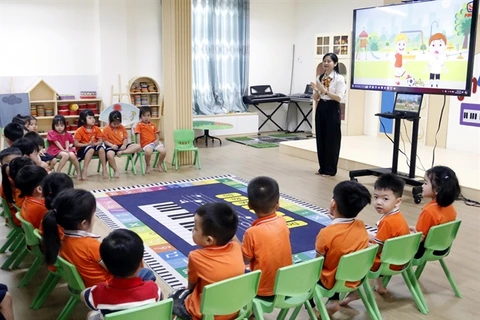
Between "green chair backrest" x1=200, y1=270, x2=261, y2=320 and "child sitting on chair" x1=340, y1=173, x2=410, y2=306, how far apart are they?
1.03 meters

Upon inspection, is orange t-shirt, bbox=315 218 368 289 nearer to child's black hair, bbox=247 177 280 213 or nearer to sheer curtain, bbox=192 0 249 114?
child's black hair, bbox=247 177 280 213

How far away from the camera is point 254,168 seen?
7.15 m

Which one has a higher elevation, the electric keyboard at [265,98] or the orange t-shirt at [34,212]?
the electric keyboard at [265,98]

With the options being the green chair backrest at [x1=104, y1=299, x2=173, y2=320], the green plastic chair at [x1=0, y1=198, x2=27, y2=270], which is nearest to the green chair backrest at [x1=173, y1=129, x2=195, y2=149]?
the green plastic chair at [x1=0, y1=198, x2=27, y2=270]

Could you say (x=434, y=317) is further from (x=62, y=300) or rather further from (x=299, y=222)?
(x=62, y=300)

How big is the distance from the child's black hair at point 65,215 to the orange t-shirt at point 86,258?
68 mm

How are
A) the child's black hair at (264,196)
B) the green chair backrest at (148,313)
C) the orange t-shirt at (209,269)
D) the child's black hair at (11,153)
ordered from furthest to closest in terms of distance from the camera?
the child's black hair at (11,153) < the child's black hair at (264,196) < the orange t-shirt at (209,269) < the green chair backrest at (148,313)

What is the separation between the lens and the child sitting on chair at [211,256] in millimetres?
2271

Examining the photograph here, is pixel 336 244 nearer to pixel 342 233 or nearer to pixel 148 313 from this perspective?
pixel 342 233

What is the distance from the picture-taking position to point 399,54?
18.6 ft

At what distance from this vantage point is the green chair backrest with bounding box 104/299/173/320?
1.86 meters

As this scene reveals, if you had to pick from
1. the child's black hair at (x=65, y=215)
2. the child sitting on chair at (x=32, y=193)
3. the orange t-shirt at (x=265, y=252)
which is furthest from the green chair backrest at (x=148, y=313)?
the child sitting on chair at (x=32, y=193)

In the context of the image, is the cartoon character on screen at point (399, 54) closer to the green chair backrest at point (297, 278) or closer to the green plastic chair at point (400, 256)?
the green plastic chair at point (400, 256)

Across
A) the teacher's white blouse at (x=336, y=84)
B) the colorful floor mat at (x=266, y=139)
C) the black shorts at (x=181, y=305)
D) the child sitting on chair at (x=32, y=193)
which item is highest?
the teacher's white blouse at (x=336, y=84)
